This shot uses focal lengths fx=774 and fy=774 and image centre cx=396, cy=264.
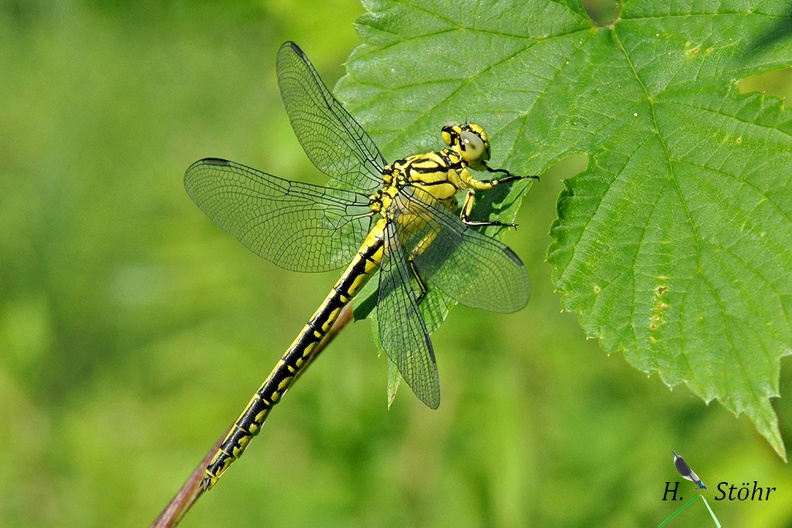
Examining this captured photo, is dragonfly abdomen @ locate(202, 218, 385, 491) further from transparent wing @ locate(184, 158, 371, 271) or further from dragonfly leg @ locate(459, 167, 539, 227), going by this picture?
dragonfly leg @ locate(459, 167, 539, 227)

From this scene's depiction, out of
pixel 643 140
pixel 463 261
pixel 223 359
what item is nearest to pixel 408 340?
pixel 463 261

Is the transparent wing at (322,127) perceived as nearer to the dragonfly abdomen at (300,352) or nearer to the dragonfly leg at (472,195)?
the dragonfly abdomen at (300,352)

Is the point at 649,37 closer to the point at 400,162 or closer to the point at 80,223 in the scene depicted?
the point at 400,162

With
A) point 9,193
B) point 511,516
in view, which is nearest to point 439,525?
point 511,516

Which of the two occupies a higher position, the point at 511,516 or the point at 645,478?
the point at 645,478

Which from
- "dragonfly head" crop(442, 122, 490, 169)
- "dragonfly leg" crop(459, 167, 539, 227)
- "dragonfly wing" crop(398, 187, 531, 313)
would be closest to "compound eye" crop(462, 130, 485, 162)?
"dragonfly head" crop(442, 122, 490, 169)

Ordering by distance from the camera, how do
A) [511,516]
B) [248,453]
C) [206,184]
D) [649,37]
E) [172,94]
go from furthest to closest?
[172,94] → [248,453] → [511,516] → [206,184] → [649,37]
